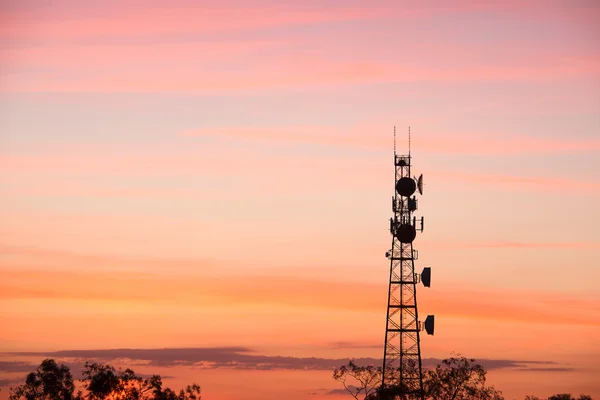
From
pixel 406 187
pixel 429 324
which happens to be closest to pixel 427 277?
pixel 429 324

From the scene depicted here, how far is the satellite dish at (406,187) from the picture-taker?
96.7 m

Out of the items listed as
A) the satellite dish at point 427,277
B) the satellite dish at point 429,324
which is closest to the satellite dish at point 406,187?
the satellite dish at point 427,277

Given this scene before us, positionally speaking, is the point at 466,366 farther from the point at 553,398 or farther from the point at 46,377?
the point at 46,377

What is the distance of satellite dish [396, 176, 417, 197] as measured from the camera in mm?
96688

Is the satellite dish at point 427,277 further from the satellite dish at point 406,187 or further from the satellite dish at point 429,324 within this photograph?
the satellite dish at point 406,187

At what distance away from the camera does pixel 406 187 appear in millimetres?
96688

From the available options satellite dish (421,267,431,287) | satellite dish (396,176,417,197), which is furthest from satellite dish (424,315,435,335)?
satellite dish (396,176,417,197)

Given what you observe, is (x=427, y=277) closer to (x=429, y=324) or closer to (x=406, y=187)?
(x=429, y=324)

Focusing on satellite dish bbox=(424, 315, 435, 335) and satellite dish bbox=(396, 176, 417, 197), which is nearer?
satellite dish bbox=(424, 315, 435, 335)

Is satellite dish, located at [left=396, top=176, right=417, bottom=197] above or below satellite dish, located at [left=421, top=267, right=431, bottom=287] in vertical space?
above

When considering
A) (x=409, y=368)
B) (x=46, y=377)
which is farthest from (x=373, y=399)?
(x=46, y=377)

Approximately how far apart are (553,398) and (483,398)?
38.1m

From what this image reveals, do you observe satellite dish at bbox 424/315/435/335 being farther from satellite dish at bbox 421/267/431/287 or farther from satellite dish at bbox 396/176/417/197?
satellite dish at bbox 396/176/417/197

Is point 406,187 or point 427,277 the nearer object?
point 427,277
